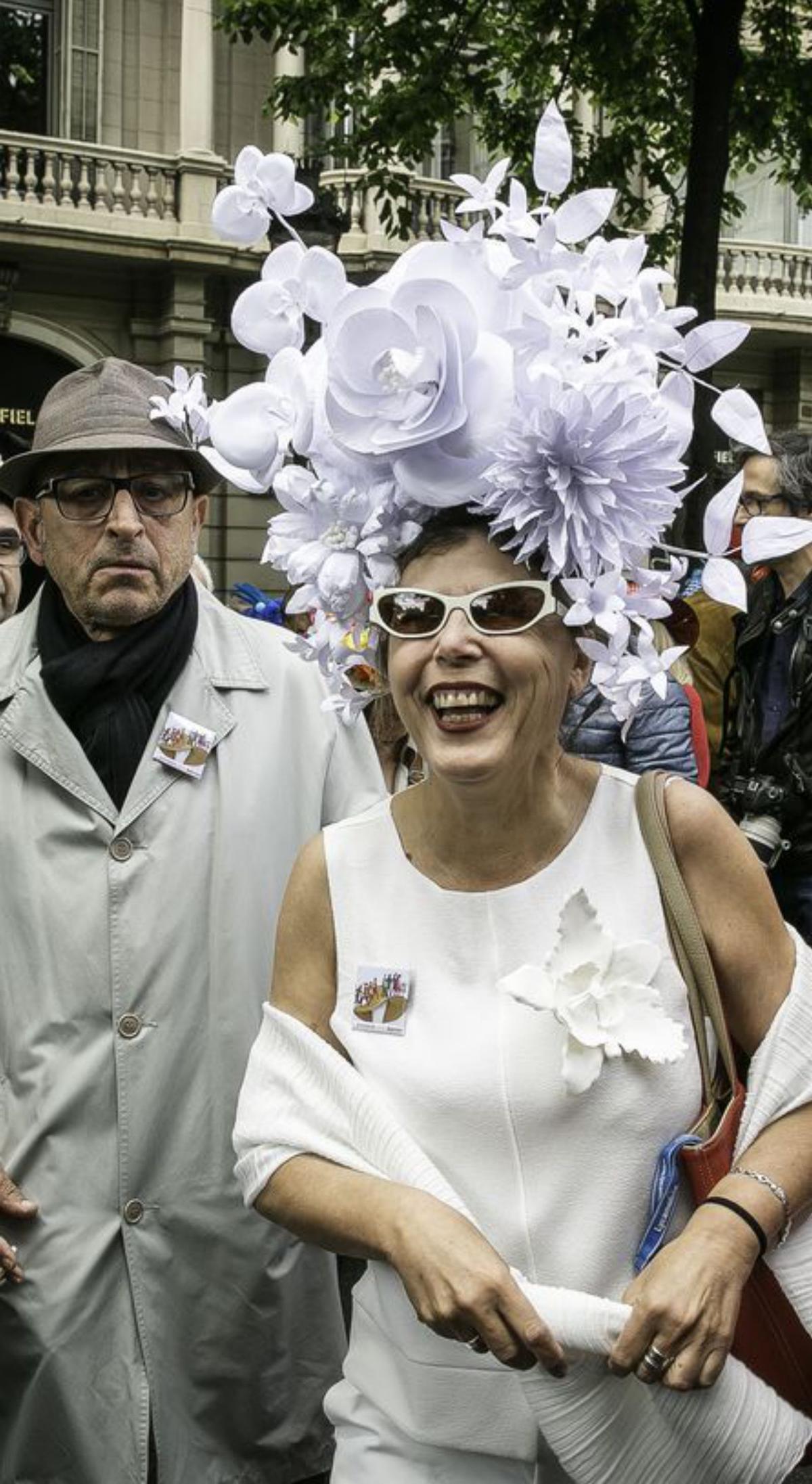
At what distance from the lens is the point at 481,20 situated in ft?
41.4

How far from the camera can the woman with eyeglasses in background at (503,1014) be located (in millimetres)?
2131

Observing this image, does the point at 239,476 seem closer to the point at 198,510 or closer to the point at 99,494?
the point at 99,494

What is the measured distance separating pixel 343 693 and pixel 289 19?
434 inches

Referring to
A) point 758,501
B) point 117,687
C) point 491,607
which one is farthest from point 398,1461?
point 758,501

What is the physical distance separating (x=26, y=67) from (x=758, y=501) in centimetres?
1754

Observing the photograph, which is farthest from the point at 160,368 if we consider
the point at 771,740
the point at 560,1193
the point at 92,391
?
the point at 560,1193

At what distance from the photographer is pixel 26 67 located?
20766 millimetres

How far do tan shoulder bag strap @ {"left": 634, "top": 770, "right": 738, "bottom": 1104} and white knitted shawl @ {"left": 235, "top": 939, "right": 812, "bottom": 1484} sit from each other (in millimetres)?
48

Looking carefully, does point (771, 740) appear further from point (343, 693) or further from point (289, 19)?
point (289, 19)

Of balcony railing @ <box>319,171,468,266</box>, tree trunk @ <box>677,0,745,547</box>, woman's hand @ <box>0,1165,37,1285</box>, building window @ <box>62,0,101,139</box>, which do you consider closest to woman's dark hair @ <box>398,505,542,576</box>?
woman's hand @ <box>0,1165,37,1285</box>

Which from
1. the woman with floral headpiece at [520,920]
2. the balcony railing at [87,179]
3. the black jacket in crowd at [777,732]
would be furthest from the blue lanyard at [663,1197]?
the balcony railing at [87,179]

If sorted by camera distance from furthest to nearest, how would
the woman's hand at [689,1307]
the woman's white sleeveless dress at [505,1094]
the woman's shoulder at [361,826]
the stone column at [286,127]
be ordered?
the stone column at [286,127]
the woman's shoulder at [361,826]
the woman's white sleeveless dress at [505,1094]
the woman's hand at [689,1307]

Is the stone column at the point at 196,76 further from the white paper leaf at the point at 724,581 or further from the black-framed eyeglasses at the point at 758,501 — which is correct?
the white paper leaf at the point at 724,581

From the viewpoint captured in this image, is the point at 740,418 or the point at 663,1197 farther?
the point at 740,418
